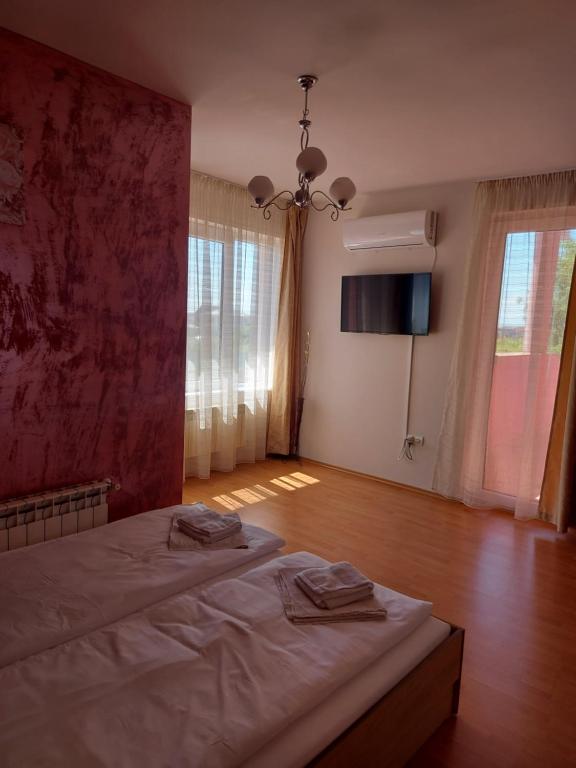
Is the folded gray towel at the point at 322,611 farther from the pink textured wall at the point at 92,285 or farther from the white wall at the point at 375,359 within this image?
the white wall at the point at 375,359

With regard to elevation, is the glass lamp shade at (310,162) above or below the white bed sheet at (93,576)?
above

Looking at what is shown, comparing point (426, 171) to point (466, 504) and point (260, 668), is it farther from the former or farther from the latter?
point (260, 668)

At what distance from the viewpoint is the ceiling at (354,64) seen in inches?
80.6

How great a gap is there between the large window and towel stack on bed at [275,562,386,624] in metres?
2.68

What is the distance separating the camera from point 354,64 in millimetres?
2422

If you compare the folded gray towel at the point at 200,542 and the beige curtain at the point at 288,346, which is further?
the beige curtain at the point at 288,346

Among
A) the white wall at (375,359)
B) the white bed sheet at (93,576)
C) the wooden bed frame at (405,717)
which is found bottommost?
the wooden bed frame at (405,717)

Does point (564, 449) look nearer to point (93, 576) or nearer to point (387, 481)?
point (387, 481)

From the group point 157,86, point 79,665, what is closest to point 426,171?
point 157,86

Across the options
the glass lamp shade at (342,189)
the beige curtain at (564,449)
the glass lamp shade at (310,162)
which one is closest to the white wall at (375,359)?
the beige curtain at (564,449)

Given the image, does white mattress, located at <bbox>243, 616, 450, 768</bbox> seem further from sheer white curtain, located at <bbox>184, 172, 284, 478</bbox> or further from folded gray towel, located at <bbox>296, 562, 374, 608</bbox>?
sheer white curtain, located at <bbox>184, 172, 284, 478</bbox>

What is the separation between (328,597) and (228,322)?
131 inches

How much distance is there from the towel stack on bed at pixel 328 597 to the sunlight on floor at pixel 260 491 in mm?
2181

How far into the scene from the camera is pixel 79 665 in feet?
5.19
